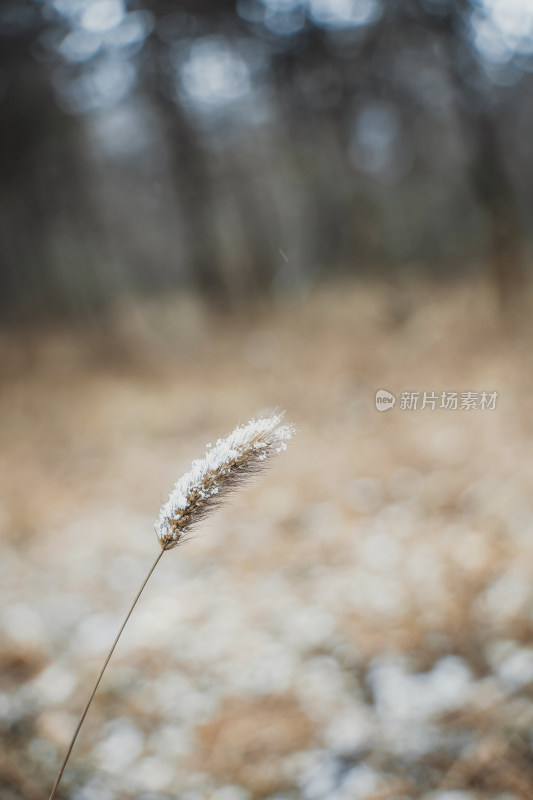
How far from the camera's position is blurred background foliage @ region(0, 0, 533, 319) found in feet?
18.5

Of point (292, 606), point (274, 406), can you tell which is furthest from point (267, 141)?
point (292, 606)

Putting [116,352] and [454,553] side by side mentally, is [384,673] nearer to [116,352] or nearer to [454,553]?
[454,553]

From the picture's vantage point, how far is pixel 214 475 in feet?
2.87

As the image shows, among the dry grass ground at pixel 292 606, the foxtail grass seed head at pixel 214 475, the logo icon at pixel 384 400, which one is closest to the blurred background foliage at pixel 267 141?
the logo icon at pixel 384 400

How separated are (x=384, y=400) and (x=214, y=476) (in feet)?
15.7

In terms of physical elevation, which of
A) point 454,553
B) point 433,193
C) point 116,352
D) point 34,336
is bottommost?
point 454,553

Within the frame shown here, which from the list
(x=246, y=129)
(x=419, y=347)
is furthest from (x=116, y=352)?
(x=246, y=129)

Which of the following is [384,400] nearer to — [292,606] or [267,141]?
[292,606]

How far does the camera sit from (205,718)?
5.83 feet

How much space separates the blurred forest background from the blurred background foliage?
0.05m

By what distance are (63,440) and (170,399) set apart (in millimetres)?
1384

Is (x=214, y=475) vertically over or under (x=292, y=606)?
under

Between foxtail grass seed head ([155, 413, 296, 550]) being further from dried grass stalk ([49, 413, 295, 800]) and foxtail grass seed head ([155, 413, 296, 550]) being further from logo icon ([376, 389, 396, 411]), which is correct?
logo icon ([376, 389, 396, 411])

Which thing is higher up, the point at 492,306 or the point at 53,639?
the point at 492,306
